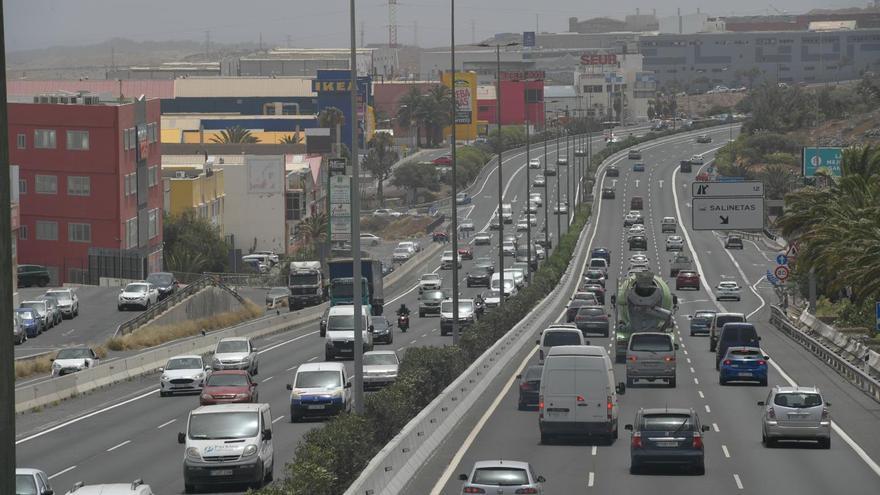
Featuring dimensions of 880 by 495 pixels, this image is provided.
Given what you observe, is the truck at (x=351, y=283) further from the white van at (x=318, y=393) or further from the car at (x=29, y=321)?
the white van at (x=318, y=393)

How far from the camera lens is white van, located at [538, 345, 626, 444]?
36.4m

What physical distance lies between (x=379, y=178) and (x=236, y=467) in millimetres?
170131

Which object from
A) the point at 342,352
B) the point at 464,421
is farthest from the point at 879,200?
the point at 464,421

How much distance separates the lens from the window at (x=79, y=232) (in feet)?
335

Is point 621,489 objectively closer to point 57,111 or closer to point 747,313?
point 747,313

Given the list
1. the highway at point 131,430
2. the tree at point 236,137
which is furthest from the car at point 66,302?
the tree at point 236,137

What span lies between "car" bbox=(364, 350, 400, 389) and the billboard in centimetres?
4864

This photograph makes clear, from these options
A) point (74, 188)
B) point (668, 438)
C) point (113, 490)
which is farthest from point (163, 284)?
point (113, 490)

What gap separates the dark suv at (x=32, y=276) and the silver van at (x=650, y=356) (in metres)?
53.3

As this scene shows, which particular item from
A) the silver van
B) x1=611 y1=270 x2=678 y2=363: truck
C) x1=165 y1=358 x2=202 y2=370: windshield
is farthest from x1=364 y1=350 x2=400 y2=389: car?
x1=611 y1=270 x2=678 y2=363: truck

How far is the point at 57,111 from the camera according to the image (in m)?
101

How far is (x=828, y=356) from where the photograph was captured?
2314 inches

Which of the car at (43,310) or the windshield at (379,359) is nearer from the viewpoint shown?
the windshield at (379,359)

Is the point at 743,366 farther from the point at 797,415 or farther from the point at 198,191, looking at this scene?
the point at 198,191
